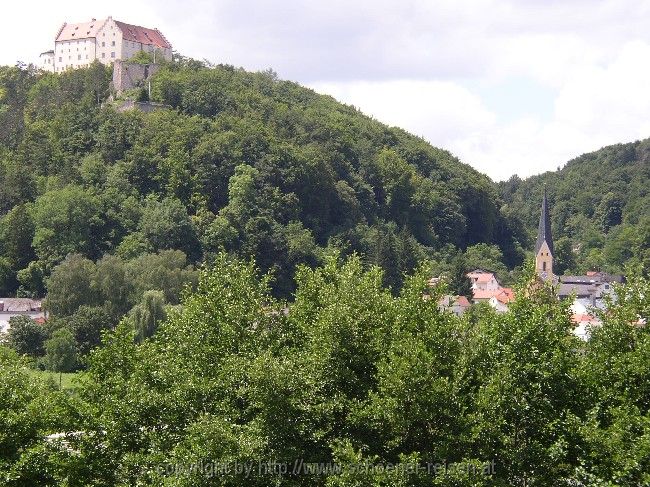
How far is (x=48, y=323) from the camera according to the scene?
76.5 meters

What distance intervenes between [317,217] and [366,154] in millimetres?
25700

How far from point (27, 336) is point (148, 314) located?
982 centimetres

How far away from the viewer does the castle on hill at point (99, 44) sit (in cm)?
13325

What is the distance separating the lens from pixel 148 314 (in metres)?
71.8

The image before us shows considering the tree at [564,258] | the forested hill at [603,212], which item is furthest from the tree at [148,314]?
the forested hill at [603,212]

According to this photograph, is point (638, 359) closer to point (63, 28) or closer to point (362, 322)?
point (362, 322)

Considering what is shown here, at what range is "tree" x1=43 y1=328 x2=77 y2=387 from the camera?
229ft

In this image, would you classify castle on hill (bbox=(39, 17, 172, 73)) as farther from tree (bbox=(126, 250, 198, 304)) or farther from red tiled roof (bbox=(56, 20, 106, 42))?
tree (bbox=(126, 250, 198, 304))

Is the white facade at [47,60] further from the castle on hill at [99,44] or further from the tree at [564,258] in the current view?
the tree at [564,258]

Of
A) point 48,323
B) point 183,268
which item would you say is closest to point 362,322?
point 48,323

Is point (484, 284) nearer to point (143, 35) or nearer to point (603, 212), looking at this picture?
point (143, 35)

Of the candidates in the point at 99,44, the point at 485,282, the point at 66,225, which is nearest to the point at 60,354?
the point at 66,225

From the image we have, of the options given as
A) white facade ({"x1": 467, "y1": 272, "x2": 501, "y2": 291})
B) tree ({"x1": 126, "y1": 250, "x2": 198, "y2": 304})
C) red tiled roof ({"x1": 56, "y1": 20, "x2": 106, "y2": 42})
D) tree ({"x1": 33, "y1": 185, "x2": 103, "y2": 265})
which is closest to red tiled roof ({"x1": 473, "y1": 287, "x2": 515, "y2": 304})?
white facade ({"x1": 467, "y1": 272, "x2": 501, "y2": 291})

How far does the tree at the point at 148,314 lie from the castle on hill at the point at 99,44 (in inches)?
2632
